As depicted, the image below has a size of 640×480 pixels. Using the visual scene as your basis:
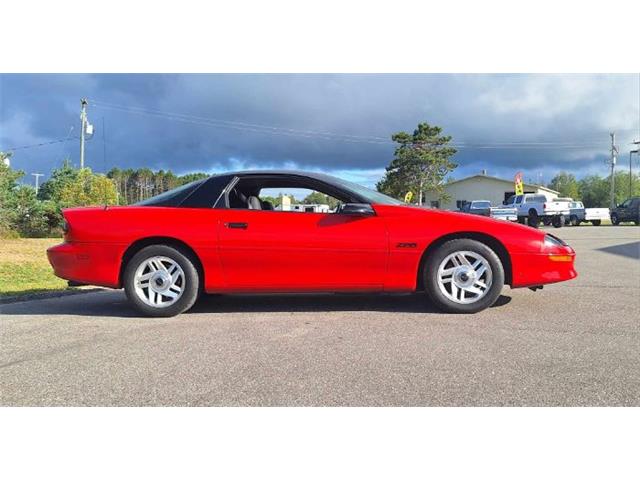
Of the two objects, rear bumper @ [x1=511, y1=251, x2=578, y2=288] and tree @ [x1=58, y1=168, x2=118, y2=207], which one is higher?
tree @ [x1=58, y1=168, x2=118, y2=207]

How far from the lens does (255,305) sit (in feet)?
15.2

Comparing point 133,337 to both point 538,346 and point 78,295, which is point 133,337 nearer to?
point 78,295

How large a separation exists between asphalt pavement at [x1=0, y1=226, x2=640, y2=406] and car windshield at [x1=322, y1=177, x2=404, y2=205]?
108 centimetres

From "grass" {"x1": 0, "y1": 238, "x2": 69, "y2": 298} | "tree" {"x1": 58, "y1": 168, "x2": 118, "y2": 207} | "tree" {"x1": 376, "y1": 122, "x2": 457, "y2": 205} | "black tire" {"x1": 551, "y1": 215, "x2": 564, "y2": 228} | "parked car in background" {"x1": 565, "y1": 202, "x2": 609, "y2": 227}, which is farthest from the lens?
"tree" {"x1": 376, "y1": 122, "x2": 457, "y2": 205}

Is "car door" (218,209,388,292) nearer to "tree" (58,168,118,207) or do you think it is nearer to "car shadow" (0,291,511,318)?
"car shadow" (0,291,511,318)

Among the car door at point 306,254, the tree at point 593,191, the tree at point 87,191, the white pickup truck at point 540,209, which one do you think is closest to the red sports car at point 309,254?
the car door at point 306,254

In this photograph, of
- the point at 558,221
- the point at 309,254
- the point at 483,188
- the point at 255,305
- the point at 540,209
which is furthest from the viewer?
the point at 483,188

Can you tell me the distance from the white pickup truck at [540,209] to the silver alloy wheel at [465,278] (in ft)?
87.2

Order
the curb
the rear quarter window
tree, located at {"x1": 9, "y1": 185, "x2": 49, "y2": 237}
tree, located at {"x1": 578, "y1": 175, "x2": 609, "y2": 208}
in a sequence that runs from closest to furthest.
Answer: the rear quarter window
the curb
tree, located at {"x1": 9, "y1": 185, "x2": 49, "y2": 237}
tree, located at {"x1": 578, "y1": 175, "x2": 609, "y2": 208}

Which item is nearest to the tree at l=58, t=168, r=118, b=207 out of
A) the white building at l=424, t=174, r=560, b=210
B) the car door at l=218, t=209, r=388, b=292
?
the car door at l=218, t=209, r=388, b=292

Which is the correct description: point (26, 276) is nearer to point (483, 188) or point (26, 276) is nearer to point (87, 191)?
point (87, 191)

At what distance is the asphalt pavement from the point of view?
2375 mm

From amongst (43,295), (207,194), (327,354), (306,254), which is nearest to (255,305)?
(306,254)

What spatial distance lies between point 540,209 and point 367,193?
1069 inches
